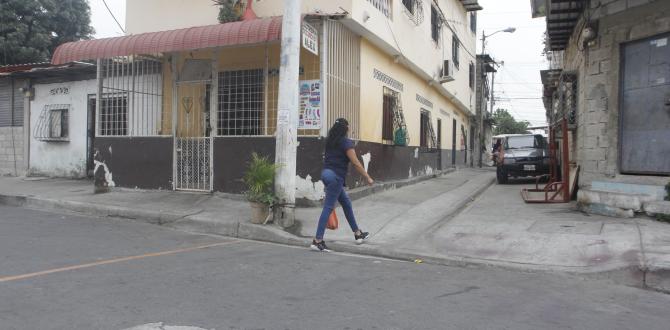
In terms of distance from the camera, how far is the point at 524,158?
15766mm

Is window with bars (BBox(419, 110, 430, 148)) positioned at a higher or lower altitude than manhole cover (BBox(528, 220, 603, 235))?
higher

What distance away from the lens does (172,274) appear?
5305 millimetres

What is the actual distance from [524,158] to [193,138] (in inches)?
392

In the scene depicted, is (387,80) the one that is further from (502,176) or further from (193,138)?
(502,176)

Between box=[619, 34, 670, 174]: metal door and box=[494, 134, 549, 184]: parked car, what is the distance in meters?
6.92

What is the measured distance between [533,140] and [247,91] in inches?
397

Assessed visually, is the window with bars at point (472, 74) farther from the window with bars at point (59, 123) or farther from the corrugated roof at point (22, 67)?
the corrugated roof at point (22, 67)

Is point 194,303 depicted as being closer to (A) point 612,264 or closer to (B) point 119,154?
(A) point 612,264

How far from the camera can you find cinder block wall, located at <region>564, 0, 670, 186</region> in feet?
27.1

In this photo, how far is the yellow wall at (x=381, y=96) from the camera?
11.4 metres

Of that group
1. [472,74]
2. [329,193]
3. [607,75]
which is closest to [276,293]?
[329,193]

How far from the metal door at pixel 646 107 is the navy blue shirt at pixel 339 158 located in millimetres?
4945

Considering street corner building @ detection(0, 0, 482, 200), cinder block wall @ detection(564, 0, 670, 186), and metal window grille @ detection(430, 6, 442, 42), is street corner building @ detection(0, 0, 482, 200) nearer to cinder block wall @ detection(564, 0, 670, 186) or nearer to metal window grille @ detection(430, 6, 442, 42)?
metal window grille @ detection(430, 6, 442, 42)

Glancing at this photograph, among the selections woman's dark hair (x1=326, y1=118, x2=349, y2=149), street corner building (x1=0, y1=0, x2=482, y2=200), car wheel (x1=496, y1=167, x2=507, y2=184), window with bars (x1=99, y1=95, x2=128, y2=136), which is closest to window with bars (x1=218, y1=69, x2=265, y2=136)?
street corner building (x1=0, y1=0, x2=482, y2=200)
